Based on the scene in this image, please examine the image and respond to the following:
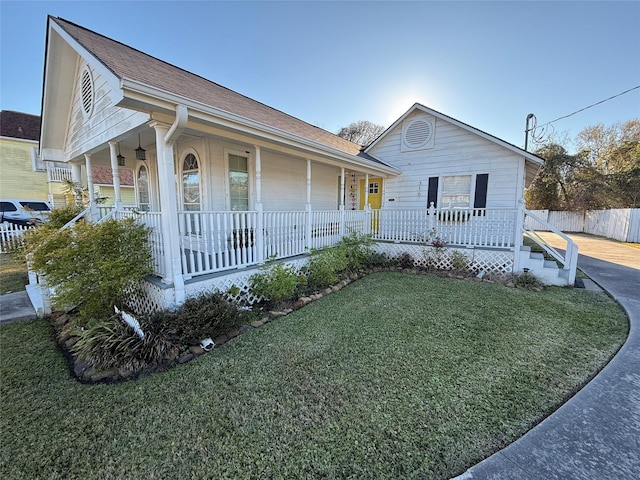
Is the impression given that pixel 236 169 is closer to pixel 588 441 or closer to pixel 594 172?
pixel 588 441

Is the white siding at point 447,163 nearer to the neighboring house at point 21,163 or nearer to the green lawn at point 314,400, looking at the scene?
the green lawn at point 314,400

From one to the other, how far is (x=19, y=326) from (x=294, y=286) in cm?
468

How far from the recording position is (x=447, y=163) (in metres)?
8.91

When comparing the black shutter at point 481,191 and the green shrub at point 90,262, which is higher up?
the black shutter at point 481,191

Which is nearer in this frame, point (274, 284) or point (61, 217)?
point (274, 284)

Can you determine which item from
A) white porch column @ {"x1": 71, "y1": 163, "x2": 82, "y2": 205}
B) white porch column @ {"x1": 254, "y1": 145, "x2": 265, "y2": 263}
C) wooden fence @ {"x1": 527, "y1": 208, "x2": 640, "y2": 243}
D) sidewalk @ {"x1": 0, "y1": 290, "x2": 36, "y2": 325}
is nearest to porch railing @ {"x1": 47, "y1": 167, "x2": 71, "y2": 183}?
white porch column @ {"x1": 71, "y1": 163, "x2": 82, "y2": 205}

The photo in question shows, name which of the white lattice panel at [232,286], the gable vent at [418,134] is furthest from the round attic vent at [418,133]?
the white lattice panel at [232,286]

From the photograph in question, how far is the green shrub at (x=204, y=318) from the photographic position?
11.8ft

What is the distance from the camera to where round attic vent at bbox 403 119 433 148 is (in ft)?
30.2

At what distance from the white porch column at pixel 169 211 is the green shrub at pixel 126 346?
71cm

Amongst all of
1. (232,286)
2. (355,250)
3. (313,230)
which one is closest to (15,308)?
(232,286)

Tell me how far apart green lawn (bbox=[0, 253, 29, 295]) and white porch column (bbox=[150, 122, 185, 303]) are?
3987mm

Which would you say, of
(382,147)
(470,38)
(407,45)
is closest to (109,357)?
(382,147)

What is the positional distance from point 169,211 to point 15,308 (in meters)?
4.11
